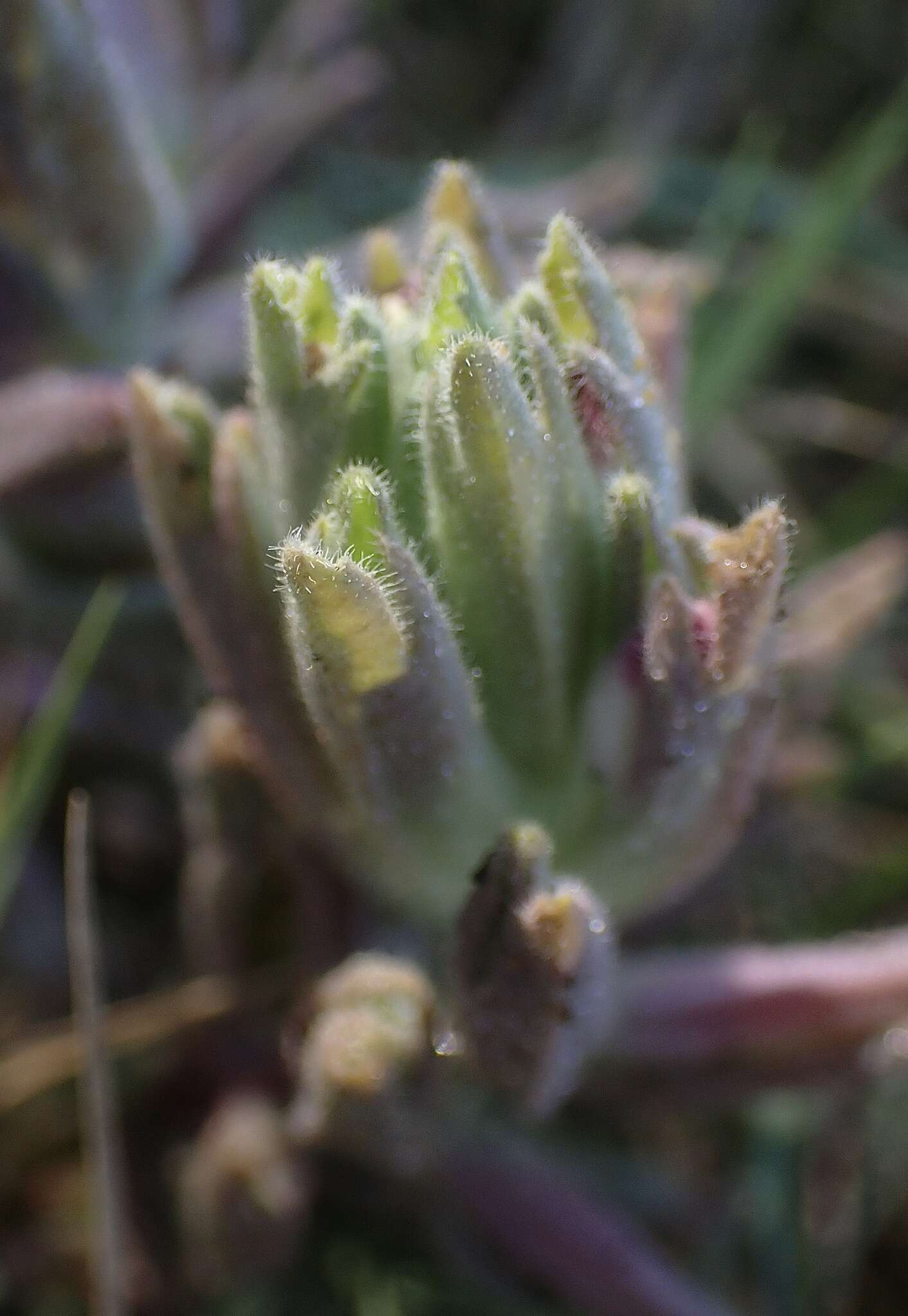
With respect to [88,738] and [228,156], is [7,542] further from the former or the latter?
[228,156]

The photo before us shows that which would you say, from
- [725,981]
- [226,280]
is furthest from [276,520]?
[226,280]

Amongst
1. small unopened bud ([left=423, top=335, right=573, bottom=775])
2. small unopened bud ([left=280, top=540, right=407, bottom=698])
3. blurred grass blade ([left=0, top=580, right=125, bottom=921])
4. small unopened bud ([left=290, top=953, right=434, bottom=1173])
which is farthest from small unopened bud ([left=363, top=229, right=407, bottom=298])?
small unopened bud ([left=290, top=953, right=434, bottom=1173])

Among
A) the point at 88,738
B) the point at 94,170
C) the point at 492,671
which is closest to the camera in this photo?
the point at 492,671

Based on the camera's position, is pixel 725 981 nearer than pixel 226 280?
Yes

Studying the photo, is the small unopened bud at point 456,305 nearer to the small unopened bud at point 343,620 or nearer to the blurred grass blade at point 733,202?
the small unopened bud at point 343,620

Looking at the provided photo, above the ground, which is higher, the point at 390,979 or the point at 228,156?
the point at 228,156

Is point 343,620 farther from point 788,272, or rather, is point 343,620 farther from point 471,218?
point 788,272

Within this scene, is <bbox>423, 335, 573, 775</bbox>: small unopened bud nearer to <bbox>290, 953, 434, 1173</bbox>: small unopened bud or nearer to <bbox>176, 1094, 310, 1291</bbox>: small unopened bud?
<bbox>290, 953, 434, 1173</bbox>: small unopened bud
